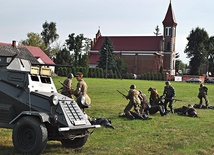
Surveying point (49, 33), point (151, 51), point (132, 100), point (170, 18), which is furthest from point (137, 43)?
point (132, 100)

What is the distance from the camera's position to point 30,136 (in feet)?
30.7

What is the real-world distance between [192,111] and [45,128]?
12520 mm

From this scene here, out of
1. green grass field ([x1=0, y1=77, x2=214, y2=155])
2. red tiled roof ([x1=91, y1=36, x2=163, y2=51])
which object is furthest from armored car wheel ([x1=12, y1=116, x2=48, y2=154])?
red tiled roof ([x1=91, y1=36, x2=163, y2=51])

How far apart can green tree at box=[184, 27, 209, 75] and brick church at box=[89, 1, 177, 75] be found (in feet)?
15.8

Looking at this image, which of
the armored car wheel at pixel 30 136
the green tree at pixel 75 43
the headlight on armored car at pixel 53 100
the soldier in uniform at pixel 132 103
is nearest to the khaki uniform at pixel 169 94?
the soldier in uniform at pixel 132 103

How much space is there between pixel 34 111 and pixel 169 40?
340ft

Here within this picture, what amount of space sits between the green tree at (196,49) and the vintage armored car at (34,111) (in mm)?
97511

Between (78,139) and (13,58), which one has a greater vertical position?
(13,58)

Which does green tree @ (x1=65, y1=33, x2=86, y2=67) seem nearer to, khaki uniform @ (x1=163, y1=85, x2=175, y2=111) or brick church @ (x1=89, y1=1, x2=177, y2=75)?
brick church @ (x1=89, y1=1, x2=177, y2=75)

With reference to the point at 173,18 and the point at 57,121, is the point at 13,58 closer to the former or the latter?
the point at 57,121

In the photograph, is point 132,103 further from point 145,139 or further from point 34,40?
point 34,40

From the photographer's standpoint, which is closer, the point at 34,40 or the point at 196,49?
the point at 34,40

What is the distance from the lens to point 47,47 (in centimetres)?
10825

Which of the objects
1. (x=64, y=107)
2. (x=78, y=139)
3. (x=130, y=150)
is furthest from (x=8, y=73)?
(x=130, y=150)
